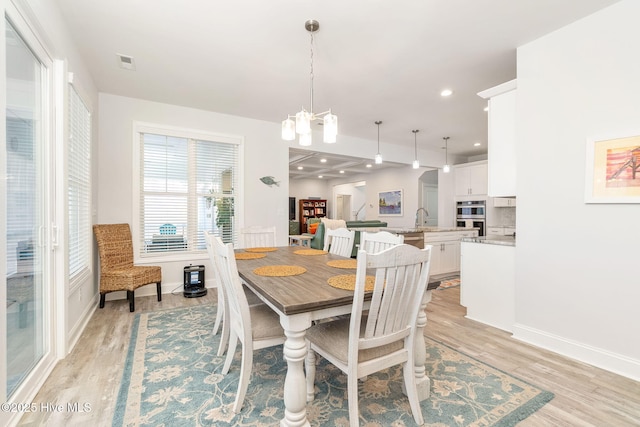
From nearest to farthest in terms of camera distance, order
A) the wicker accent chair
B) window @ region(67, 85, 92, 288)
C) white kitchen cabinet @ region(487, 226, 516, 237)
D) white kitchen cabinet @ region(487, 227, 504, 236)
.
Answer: window @ region(67, 85, 92, 288)
the wicker accent chair
white kitchen cabinet @ region(487, 226, 516, 237)
white kitchen cabinet @ region(487, 227, 504, 236)

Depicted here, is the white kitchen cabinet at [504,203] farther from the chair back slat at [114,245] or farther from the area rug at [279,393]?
the chair back slat at [114,245]

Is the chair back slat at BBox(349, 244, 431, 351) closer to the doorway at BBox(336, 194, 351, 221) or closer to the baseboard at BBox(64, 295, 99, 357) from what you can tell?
the baseboard at BBox(64, 295, 99, 357)

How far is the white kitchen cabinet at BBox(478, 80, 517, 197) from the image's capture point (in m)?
2.75

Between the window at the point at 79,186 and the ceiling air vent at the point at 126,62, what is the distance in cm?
53

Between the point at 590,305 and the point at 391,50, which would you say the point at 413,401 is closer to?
the point at 590,305

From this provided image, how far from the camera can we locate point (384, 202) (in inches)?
329

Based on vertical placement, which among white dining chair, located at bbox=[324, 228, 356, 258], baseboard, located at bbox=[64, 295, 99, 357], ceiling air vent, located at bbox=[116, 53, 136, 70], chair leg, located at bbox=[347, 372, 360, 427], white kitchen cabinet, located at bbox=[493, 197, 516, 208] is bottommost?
baseboard, located at bbox=[64, 295, 99, 357]

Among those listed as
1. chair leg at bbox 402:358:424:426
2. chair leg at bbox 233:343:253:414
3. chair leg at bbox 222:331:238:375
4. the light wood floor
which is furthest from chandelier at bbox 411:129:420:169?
chair leg at bbox 233:343:253:414

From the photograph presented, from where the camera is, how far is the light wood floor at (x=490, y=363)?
1.58 metres

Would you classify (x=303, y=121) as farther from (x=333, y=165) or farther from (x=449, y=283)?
(x=333, y=165)

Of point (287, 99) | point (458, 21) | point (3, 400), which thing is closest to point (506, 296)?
point (458, 21)

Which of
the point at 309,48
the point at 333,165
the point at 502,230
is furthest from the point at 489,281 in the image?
the point at 333,165

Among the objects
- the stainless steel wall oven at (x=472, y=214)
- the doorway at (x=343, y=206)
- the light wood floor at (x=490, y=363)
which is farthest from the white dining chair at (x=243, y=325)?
the doorway at (x=343, y=206)

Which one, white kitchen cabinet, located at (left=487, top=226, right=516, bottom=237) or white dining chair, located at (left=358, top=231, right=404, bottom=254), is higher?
white dining chair, located at (left=358, top=231, right=404, bottom=254)
